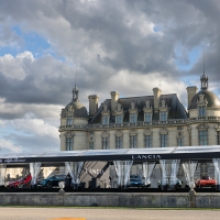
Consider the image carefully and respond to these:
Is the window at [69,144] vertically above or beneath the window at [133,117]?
beneath

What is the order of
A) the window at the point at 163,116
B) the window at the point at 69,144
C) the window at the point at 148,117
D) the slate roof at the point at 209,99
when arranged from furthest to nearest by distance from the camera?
the window at the point at 69,144 < the window at the point at 148,117 < the window at the point at 163,116 < the slate roof at the point at 209,99

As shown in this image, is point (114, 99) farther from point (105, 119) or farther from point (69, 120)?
point (69, 120)

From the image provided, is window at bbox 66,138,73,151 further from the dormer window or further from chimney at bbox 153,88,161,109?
the dormer window

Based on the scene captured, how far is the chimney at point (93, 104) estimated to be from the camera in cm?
6431

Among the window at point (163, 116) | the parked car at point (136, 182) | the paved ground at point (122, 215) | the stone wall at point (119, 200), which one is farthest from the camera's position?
the window at point (163, 116)

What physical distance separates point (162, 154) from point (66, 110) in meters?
34.8

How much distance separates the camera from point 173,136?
5594 centimetres

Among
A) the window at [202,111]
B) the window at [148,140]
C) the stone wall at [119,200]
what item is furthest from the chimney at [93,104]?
the stone wall at [119,200]

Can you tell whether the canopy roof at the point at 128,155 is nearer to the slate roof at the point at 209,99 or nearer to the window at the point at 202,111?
the window at the point at 202,111

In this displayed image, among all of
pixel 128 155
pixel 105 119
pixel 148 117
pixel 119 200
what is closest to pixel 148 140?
pixel 148 117

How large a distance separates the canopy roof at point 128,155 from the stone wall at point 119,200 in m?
5.83

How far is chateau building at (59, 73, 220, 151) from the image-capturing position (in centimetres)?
5344

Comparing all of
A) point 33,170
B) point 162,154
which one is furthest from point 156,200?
point 33,170

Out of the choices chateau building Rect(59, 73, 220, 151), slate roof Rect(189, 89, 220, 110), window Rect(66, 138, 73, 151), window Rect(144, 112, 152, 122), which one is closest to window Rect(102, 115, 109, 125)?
chateau building Rect(59, 73, 220, 151)
